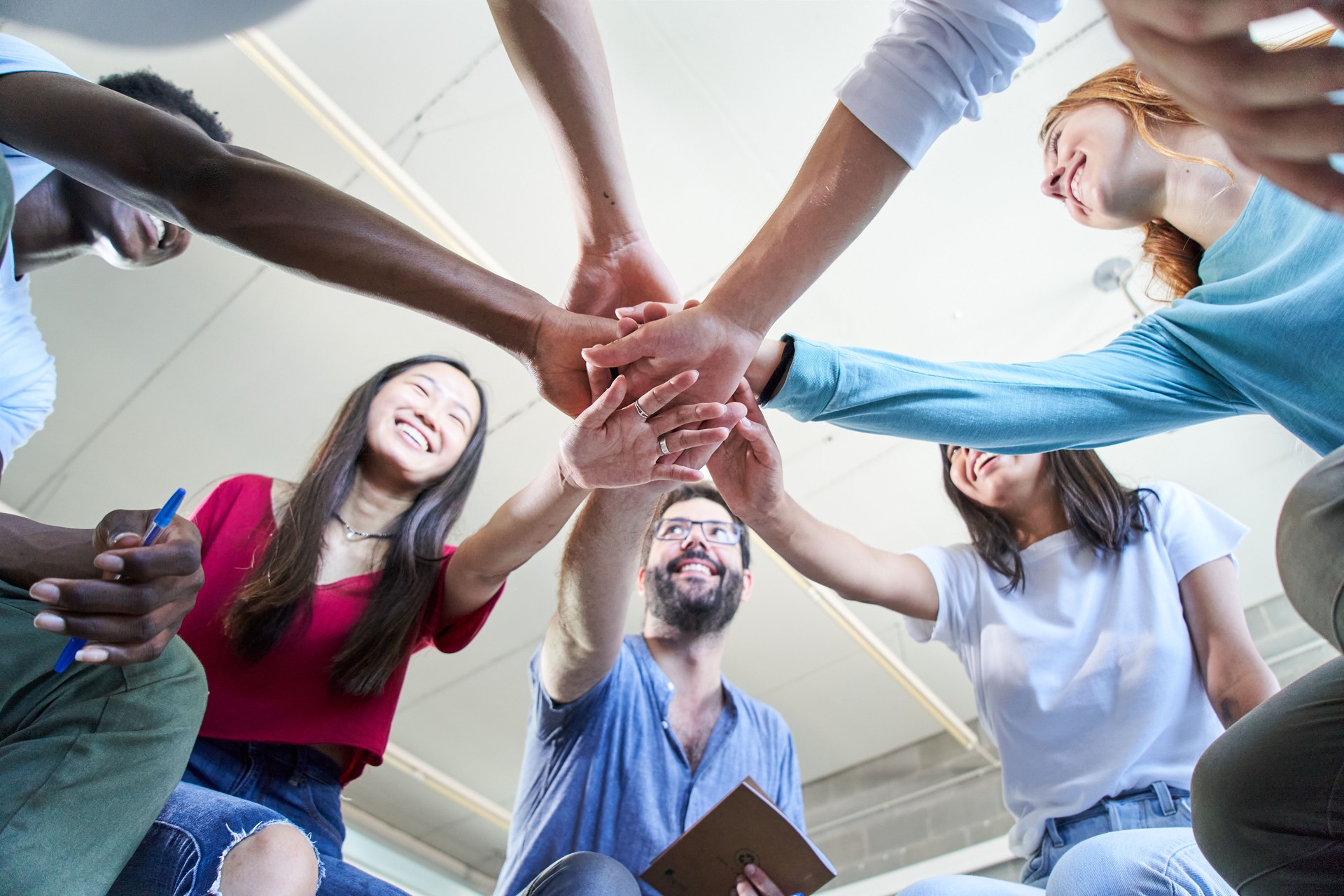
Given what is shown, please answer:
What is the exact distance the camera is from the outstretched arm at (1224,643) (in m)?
1.50

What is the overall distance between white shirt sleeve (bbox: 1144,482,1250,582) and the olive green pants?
1679 millimetres

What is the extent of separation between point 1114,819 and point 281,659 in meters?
1.42

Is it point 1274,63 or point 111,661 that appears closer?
point 1274,63

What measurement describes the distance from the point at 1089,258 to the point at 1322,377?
221 centimetres

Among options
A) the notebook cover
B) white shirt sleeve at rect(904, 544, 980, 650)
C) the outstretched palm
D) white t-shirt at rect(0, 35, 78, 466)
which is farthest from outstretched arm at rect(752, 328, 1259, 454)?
white t-shirt at rect(0, 35, 78, 466)

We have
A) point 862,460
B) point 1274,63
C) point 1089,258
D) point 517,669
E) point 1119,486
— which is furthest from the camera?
point 517,669

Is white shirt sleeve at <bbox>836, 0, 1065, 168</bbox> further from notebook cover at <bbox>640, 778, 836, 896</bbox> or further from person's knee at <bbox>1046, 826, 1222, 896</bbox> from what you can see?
notebook cover at <bbox>640, 778, 836, 896</bbox>

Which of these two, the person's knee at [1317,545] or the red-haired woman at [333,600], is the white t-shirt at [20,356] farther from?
the person's knee at [1317,545]

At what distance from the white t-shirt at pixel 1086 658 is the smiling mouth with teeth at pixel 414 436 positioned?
1.12 meters

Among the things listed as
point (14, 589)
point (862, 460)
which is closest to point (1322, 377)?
point (14, 589)

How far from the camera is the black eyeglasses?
254 cm

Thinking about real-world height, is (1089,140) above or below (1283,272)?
above

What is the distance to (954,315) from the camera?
3.31 meters

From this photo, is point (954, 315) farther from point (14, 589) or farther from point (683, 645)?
point (14, 589)
